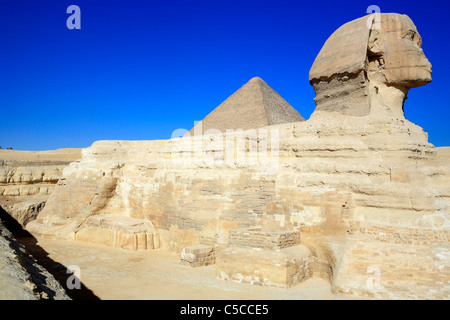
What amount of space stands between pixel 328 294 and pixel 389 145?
112 inches

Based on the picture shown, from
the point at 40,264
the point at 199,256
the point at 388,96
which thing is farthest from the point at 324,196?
the point at 40,264

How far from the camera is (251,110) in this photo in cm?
1609

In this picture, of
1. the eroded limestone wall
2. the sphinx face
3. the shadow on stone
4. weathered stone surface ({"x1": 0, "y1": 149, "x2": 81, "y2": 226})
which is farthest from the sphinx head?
weathered stone surface ({"x1": 0, "y1": 149, "x2": 81, "y2": 226})

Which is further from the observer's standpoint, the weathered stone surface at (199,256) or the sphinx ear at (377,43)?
the weathered stone surface at (199,256)

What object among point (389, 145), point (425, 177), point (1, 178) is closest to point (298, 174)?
point (389, 145)

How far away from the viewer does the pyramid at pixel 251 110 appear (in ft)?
51.2

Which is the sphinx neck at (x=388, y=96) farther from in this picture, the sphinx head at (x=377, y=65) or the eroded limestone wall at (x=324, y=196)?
the eroded limestone wall at (x=324, y=196)

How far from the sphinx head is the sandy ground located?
12.2 ft

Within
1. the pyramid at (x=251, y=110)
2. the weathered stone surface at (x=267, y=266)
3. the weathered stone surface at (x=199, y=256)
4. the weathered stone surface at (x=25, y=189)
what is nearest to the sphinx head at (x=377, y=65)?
the weathered stone surface at (x=267, y=266)

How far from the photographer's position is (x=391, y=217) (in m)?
6.19

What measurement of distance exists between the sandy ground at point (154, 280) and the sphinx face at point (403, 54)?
4311 millimetres

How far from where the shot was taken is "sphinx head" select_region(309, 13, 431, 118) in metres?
7.32

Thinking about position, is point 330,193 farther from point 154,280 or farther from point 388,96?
point 154,280

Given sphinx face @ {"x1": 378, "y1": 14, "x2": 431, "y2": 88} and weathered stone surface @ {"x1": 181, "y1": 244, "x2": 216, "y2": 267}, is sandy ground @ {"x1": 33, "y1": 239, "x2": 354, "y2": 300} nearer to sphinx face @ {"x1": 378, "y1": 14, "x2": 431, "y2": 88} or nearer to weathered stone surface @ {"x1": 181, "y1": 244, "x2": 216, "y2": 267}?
weathered stone surface @ {"x1": 181, "y1": 244, "x2": 216, "y2": 267}
